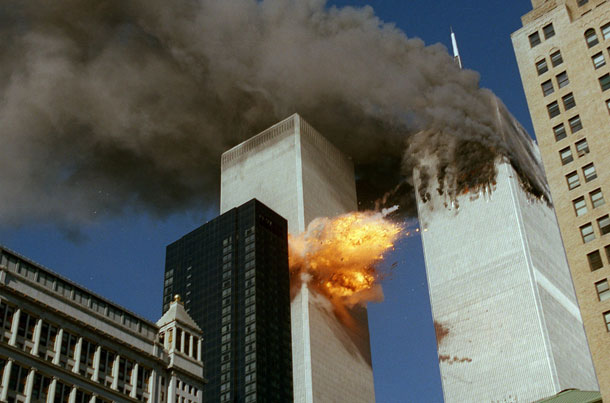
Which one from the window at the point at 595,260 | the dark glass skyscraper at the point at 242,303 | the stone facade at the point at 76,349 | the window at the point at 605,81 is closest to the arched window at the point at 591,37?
the window at the point at 605,81

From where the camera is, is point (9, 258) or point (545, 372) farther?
point (545, 372)

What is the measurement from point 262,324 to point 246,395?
17.1m

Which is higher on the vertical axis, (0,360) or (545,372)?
(545,372)

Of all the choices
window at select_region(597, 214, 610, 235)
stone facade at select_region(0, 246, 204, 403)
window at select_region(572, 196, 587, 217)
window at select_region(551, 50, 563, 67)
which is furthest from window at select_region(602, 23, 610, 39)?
stone facade at select_region(0, 246, 204, 403)

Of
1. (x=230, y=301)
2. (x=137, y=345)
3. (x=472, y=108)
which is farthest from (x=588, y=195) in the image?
(x=230, y=301)

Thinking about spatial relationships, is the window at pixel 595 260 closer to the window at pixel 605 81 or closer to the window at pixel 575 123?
the window at pixel 575 123

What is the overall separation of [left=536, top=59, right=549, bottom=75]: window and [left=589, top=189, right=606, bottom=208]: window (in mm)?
16309

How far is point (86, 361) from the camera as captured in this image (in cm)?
8575

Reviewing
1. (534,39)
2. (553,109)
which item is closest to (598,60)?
(553,109)

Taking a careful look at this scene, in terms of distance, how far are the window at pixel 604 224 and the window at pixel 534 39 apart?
76.9 ft

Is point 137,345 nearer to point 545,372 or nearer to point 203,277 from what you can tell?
point 203,277

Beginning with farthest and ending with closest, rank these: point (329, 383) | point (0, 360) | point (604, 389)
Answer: point (329, 383) → point (0, 360) → point (604, 389)

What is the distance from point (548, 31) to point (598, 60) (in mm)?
8056

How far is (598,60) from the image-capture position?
285 ft
